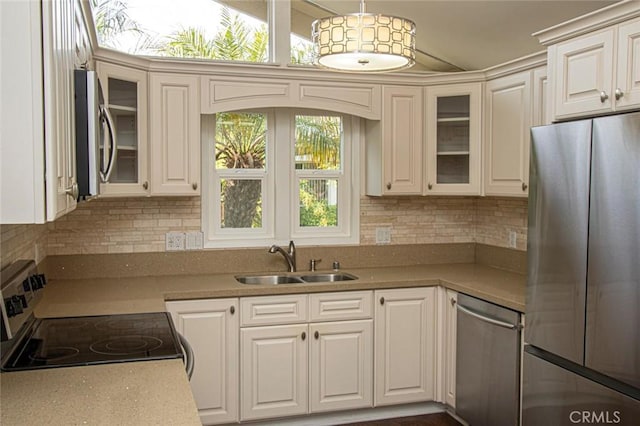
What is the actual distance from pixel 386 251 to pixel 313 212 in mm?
584

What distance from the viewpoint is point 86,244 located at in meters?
3.69

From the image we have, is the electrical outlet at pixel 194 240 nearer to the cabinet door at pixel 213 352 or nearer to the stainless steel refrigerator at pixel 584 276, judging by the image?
the cabinet door at pixel 213 352

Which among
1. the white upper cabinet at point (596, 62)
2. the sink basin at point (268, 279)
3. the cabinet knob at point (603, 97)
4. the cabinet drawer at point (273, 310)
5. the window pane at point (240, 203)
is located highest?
the white upper cabinet at point (596, 62)

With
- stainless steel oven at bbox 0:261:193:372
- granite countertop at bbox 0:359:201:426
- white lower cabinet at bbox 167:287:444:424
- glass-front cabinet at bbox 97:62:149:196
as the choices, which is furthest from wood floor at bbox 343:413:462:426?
granite countertop at bbox 0:359:201:426

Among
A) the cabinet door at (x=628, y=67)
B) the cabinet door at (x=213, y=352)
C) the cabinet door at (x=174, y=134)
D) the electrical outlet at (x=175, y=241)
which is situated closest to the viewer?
the cabinet door at (x=628, y=67)

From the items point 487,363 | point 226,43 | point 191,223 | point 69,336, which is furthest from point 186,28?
point 487,363

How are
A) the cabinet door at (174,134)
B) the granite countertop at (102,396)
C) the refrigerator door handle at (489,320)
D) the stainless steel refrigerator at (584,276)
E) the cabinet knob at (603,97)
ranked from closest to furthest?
the granite countertop at (102,396), the stainless steel refrigerator at (584,276), the cabinet knob at (603,97), the refrigerator door handle at (489,320), the cabinet door at (174,134)

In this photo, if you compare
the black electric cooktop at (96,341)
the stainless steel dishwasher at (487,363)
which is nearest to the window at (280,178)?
the stainless steel dishwasher at (487,363)

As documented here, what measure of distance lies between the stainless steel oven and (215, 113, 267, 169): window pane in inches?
60.8

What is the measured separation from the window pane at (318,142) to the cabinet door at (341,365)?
3.83ft

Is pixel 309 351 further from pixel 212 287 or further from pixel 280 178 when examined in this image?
pixel 280 178

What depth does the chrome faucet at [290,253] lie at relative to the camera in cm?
392

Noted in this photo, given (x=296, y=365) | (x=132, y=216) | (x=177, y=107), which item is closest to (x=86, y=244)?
(x=132, y=216)

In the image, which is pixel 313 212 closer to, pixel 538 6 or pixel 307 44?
pixel 307 44
